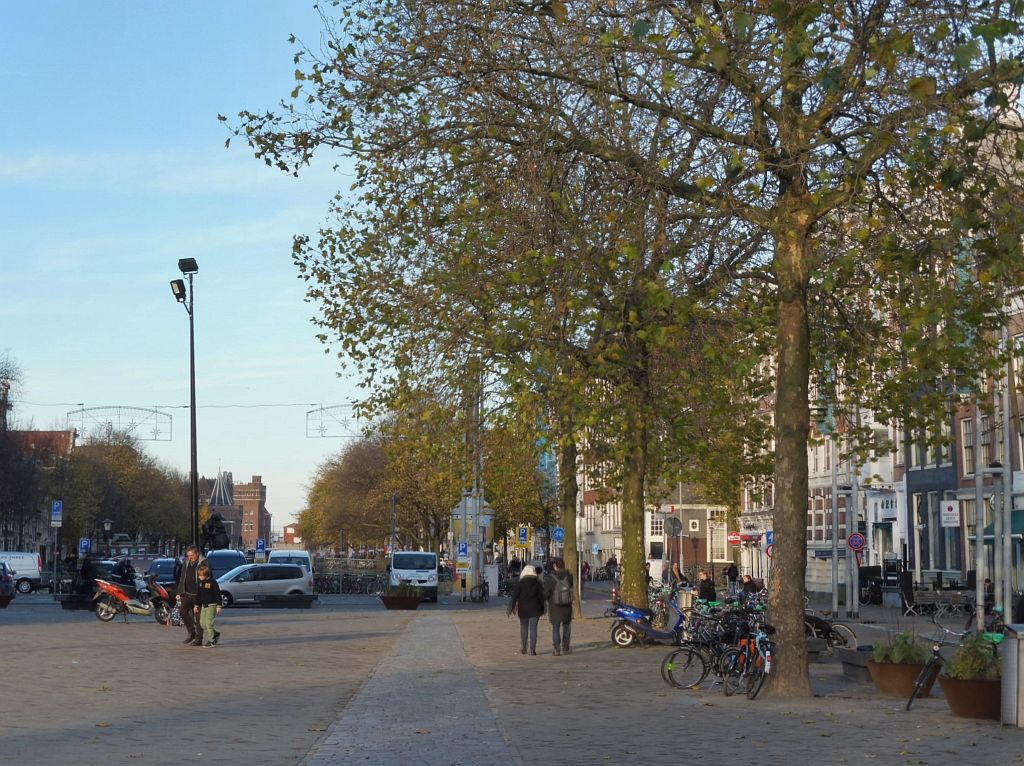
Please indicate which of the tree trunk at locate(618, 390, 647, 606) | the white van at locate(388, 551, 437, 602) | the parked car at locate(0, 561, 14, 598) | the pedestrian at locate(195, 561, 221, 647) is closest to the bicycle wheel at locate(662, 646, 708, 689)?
the tree trunk at locate(618, 390, 647, 606)

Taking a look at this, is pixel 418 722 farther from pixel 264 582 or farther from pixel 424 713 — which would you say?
pixel 264 582

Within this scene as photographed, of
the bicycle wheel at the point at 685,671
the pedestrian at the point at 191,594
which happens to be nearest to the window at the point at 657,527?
the pedestrian at the point at 191,594

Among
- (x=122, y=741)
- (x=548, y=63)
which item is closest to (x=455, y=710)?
(x=122, y=741)

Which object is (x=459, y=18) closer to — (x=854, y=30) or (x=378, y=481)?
(x=854, y=30)

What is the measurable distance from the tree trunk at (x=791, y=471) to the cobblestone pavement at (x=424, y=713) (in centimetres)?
62

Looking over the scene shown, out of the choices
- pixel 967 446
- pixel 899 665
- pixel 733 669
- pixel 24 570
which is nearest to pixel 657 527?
pixel 24 570

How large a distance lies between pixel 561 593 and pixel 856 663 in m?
7.67

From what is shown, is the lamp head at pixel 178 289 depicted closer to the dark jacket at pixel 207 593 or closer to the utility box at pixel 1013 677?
the dark jacket at pixel 207 593

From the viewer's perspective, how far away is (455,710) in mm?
17484

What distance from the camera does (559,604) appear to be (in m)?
28.3

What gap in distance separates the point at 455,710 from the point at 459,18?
8327mm

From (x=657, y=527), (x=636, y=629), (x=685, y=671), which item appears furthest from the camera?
(x=657, y=527)

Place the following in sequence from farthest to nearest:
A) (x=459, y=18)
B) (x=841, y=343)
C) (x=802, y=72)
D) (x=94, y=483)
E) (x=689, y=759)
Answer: (x=94, y=483), (x=841, y=343), (x=459, y=18), (x=802, y=72), (x=689, y=759)

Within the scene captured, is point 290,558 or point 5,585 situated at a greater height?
point 290,558
